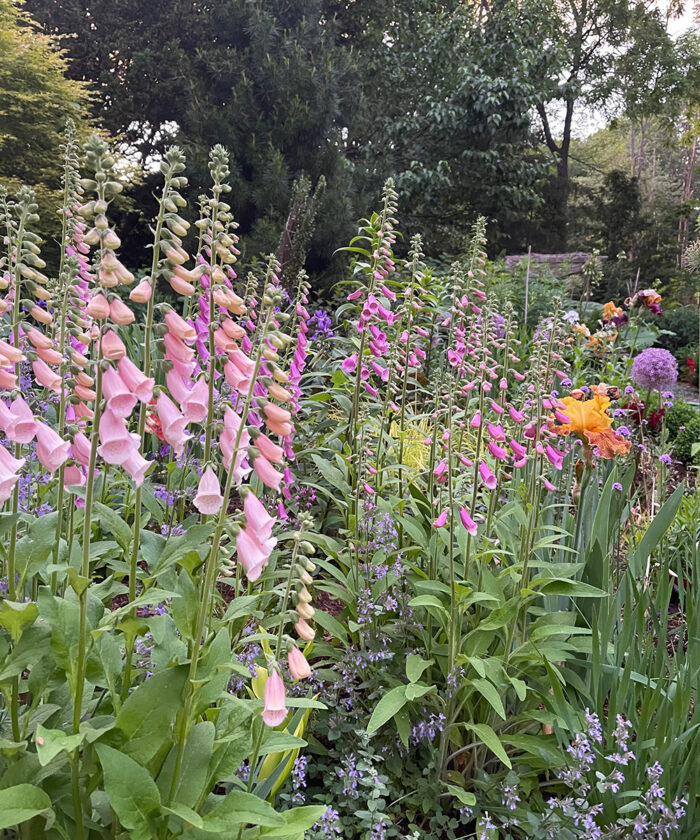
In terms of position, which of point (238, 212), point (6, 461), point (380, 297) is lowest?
point (6, 461)

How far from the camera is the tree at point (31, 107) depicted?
8.68m

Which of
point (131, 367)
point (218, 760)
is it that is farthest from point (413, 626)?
point (131, 367)

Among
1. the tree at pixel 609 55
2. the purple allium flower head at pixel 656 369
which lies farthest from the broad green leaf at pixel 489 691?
the tree at pixel 609 55

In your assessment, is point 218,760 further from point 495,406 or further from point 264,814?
point 495,406

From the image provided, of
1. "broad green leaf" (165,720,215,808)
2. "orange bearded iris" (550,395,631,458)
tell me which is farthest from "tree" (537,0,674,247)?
"broad green leaf" (165,720,215,808)

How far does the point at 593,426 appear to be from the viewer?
9.06ft

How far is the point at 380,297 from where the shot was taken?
3.53 m

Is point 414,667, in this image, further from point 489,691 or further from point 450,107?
point 450,107

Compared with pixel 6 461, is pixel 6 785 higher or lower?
lower

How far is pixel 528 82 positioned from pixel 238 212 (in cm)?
917

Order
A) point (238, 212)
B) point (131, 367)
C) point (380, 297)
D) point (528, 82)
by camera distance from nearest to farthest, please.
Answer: point (131, 367)
point (380, 297)
point (238, 212)
point (528, 82)

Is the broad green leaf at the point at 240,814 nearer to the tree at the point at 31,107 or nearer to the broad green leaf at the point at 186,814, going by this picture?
the broad green leaf at the point at 186,814

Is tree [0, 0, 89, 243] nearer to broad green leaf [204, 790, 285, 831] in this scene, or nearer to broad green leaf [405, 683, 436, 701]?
broad green leaf [405, 683, 436, 701]

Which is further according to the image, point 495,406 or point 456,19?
point 456,19
